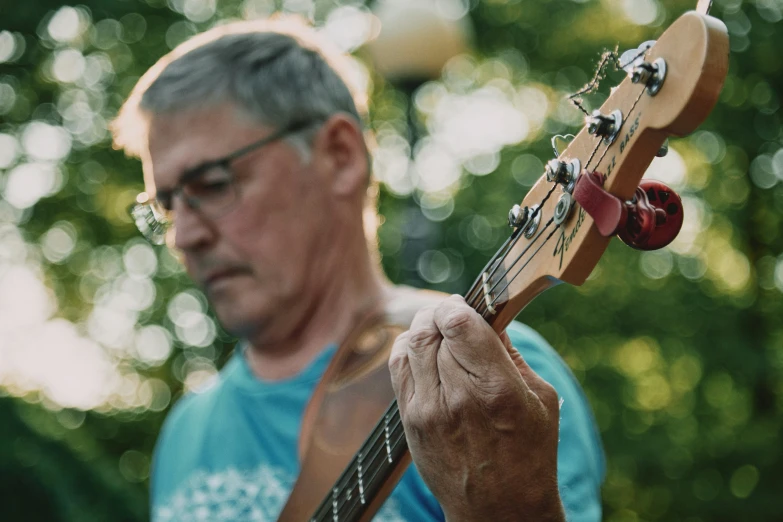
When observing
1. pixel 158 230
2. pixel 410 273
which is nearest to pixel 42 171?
pixel 410 273

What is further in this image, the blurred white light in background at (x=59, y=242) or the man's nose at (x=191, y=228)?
the blurred white light in background at (x=59, y=242)

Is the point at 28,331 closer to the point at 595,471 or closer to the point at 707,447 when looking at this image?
the point at 707,447

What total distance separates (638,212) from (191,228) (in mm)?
1309

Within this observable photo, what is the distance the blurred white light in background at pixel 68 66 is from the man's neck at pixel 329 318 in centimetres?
928

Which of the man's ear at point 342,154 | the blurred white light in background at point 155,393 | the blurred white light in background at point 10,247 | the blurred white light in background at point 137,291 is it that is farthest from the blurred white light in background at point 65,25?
the man's ear at point 342,154

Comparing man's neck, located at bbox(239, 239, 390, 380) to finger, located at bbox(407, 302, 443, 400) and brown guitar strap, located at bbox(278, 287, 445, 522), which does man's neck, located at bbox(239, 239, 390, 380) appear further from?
finger, located at bbox(407, 302, 443, 400)

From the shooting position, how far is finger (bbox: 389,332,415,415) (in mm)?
1579

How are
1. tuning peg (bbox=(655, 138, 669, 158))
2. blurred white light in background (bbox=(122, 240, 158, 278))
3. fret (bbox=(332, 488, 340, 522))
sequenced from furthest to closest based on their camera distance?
blurred white light in background (bbox=(122, 240, 158, 278)), fret (bbox=(332, 488, 340, 522)), tuning peg (bbox=(655, 138, 669, 158))

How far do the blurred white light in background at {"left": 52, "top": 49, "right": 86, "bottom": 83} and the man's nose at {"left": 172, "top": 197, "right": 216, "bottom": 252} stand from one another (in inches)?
364

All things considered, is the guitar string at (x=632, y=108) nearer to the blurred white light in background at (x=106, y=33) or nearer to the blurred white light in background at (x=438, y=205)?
the blurred white light in background at (x=438, y=205)

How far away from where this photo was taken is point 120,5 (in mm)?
10586

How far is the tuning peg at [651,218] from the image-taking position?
124 centimetres

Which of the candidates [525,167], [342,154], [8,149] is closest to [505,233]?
[525,167]

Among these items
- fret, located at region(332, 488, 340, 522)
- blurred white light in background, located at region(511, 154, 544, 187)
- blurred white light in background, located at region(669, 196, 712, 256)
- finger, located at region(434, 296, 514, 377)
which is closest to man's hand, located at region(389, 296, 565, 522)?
finger, located at region(434, 296, 514, 377)
